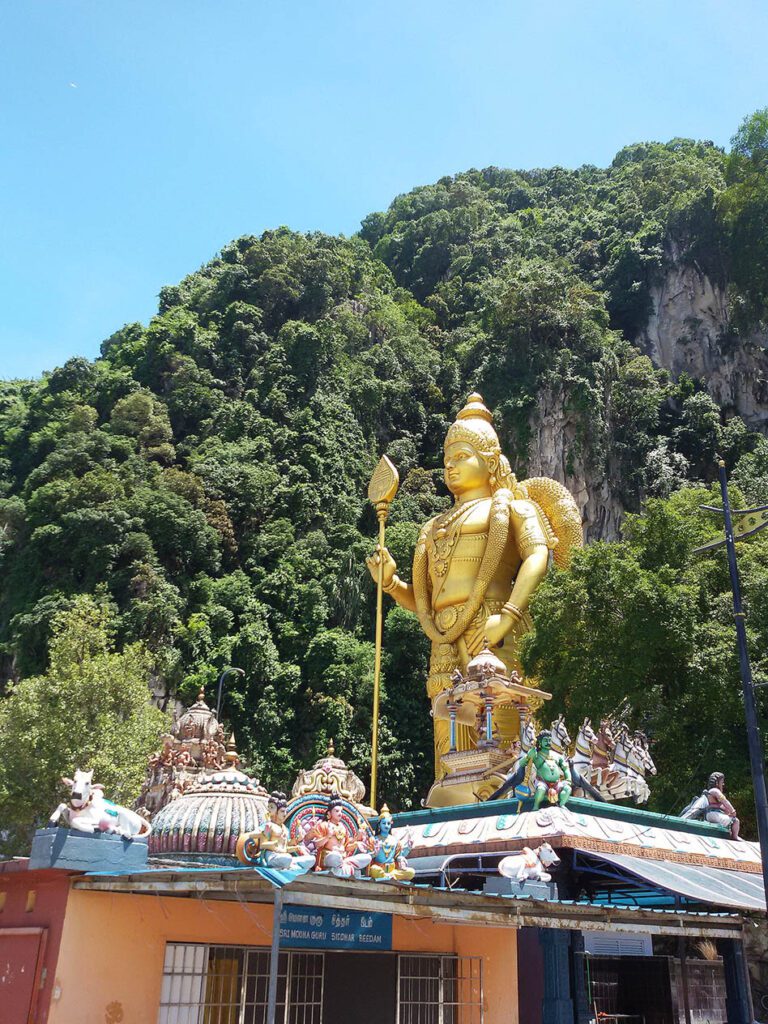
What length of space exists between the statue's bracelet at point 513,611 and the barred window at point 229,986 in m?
10.5

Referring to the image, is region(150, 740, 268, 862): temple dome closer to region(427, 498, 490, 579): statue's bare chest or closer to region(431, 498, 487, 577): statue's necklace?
region(427, 498, 490, 579): statue's bare chest

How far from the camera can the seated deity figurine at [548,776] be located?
9742 mm

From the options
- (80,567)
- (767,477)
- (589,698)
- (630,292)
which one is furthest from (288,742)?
(630,292)

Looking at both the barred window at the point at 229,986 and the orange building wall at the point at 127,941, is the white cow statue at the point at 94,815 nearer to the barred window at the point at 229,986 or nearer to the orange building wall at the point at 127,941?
the orange building wall at the point at 127,941

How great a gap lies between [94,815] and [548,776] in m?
5.04

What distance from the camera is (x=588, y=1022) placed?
800 cm

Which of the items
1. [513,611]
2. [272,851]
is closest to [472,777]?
[513,611]

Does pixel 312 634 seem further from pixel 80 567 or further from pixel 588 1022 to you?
pixel 588 1022

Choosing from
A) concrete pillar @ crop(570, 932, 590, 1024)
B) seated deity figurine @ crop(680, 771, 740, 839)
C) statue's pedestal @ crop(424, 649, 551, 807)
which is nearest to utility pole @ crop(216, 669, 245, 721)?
statue's pedestal @ crop(424, 649, 551, 807)

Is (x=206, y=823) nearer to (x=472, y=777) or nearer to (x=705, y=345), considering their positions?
(x=472, y=777)

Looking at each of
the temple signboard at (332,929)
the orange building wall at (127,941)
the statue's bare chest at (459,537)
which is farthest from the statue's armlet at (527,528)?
the temple signboard at (332,929)

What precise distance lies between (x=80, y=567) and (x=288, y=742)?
8576mm

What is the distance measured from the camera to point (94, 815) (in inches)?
253

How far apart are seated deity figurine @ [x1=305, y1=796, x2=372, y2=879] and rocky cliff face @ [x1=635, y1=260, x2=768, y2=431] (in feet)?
105
